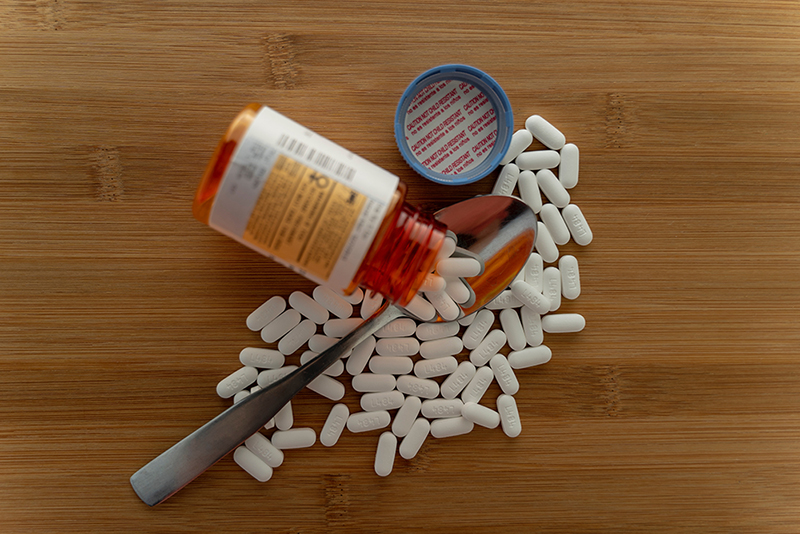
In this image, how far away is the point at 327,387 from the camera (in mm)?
1012

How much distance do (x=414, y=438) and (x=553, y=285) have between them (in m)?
0.44

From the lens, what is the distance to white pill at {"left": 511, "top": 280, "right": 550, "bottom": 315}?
1.02 meters

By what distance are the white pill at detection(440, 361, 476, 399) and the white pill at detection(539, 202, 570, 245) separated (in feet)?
1.10

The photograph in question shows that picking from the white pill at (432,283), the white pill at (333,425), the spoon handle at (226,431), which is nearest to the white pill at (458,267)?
the white pill at (432,283)

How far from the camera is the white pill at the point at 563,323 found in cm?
104

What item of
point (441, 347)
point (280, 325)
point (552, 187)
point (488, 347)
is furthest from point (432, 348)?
point (552, 187)

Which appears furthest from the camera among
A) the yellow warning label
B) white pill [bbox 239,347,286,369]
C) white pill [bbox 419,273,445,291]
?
white pill [bbox 239,347,286,369]

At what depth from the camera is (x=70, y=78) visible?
0.97 metres

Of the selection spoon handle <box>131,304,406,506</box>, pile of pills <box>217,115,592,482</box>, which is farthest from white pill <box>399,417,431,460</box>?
spoon handle <box>131,304,406,506</box>

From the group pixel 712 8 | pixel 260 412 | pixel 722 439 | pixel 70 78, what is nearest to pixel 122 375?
pixel 260 412

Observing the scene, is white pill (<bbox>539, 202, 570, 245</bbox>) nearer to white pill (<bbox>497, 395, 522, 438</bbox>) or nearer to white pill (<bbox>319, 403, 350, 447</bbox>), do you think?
white pill (<bbox>497, 395, 522, 438</bbox>)

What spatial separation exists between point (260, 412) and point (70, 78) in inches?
30.4

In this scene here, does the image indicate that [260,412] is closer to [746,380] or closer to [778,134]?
[746,380]

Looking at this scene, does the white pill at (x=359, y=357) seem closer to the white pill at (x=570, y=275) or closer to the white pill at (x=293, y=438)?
the white pill at (x=293, y=438)
